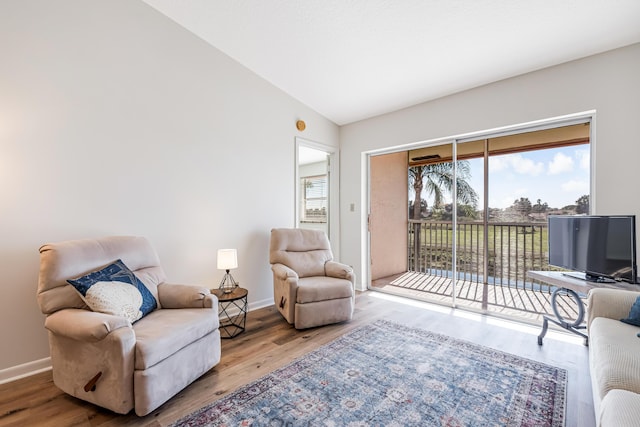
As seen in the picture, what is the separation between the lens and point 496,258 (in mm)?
4289

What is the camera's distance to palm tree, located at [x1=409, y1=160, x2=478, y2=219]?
146 inches

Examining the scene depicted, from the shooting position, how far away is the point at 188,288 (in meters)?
2.21

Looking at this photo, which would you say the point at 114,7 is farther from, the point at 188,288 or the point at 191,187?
the point at 188,288

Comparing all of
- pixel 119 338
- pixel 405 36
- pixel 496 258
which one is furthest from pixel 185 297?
pixel 496 258

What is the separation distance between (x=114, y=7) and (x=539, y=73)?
13.2 ft

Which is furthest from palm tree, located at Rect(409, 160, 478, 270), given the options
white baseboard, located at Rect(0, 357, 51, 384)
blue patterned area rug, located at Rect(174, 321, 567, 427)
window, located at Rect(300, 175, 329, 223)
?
white baseboard, located at Rect(0, 357, 51, 384)

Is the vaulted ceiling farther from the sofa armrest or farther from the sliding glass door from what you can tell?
the sofa armrest

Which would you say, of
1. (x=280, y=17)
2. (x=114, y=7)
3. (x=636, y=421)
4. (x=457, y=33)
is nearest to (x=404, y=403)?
(x=636, y=421)

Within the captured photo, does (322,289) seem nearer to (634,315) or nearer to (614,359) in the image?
(614,359)

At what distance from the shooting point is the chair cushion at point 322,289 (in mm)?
2801

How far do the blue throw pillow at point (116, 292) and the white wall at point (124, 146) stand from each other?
618 mm

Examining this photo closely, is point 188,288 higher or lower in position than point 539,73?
lower

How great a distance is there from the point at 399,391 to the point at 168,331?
1545 mm

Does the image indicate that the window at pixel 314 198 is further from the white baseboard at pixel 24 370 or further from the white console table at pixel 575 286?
the white baseboard at pixel 24 370
